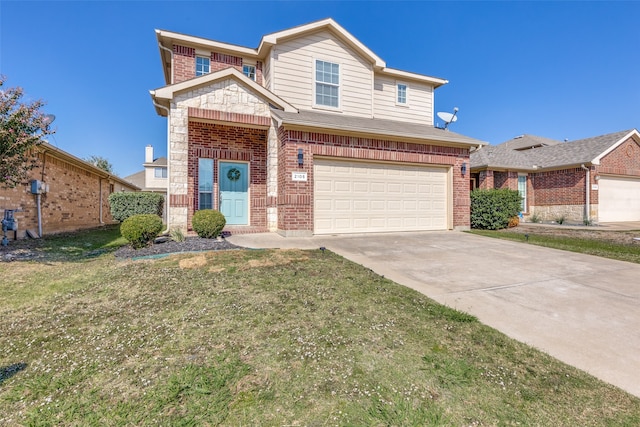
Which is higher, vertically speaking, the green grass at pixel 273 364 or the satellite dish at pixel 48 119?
the satellite dish at pixel 48 119

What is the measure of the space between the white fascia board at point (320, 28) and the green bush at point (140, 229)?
282 inches

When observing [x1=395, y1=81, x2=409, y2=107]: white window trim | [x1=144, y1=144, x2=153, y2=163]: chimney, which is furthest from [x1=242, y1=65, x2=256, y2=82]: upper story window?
[x1=144, y1=144, x2=153, y2=163]: chimney

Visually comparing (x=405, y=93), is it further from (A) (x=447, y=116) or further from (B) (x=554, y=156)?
(B) (x=554, y=156)

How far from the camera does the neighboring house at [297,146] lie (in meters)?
8.43

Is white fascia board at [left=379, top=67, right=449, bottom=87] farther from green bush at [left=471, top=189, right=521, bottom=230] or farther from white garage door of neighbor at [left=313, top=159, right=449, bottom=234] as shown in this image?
green bush at [left=471, top=189, right=521, bottom=230]

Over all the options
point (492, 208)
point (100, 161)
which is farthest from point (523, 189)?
point (100, 161)

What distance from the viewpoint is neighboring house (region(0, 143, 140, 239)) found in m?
8.96

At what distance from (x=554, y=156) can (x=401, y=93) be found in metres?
11.1

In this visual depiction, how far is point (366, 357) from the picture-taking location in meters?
2.37

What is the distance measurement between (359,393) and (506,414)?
0.92 metres

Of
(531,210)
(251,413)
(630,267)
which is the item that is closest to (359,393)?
(251,413)

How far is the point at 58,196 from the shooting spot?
11.1 m

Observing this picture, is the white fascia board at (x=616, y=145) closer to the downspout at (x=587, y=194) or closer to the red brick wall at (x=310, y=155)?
the downspout at (x=587, y=194)

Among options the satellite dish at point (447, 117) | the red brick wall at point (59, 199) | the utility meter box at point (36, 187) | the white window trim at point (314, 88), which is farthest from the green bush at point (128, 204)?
the satellite dish at point (447, 117)
